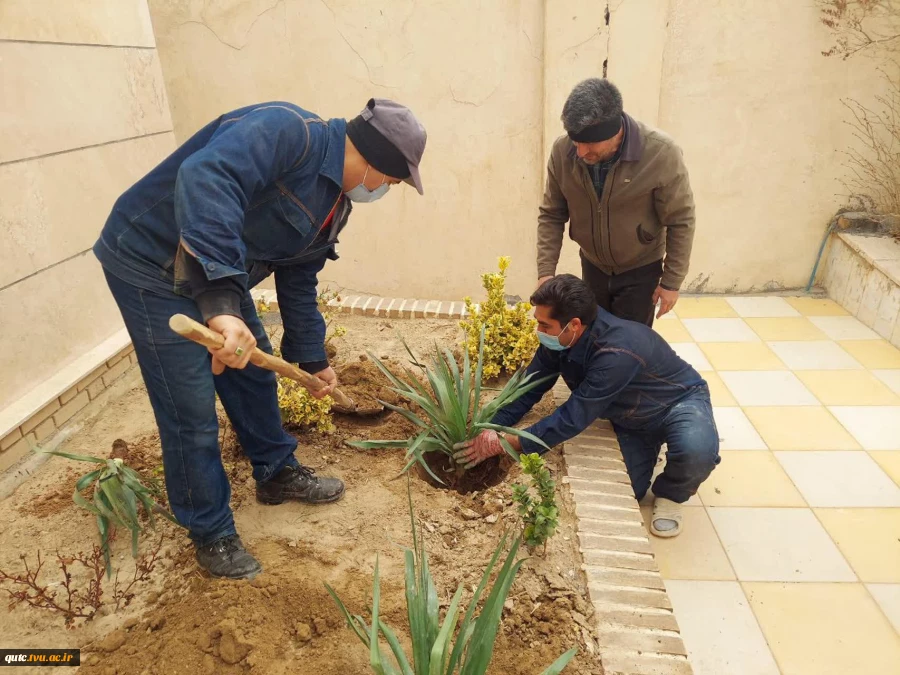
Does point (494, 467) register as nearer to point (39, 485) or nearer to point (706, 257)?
point (39, 485)

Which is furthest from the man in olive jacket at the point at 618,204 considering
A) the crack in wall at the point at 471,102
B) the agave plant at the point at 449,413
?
the crack in wall at the point at 471,102

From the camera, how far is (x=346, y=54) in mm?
4621

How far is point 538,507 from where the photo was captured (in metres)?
1.97

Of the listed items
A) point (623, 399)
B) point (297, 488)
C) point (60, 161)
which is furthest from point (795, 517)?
point (60, 161)

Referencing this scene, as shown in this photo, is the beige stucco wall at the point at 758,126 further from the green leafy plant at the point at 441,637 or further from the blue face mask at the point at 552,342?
the green leafy plant at the point at 441,637

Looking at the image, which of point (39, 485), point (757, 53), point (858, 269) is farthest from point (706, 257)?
point (39, 485)

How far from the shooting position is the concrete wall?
9.46ft

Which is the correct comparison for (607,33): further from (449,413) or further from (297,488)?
(297,488)

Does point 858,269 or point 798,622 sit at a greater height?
point 858,269

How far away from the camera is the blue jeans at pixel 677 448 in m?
2.62

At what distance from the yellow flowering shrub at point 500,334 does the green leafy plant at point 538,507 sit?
1.16 metres

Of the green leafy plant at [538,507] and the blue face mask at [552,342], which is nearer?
the green leafy plant at [538,507]

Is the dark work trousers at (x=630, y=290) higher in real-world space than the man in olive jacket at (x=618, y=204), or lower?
lower

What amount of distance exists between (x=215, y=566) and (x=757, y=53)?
4.86 m
